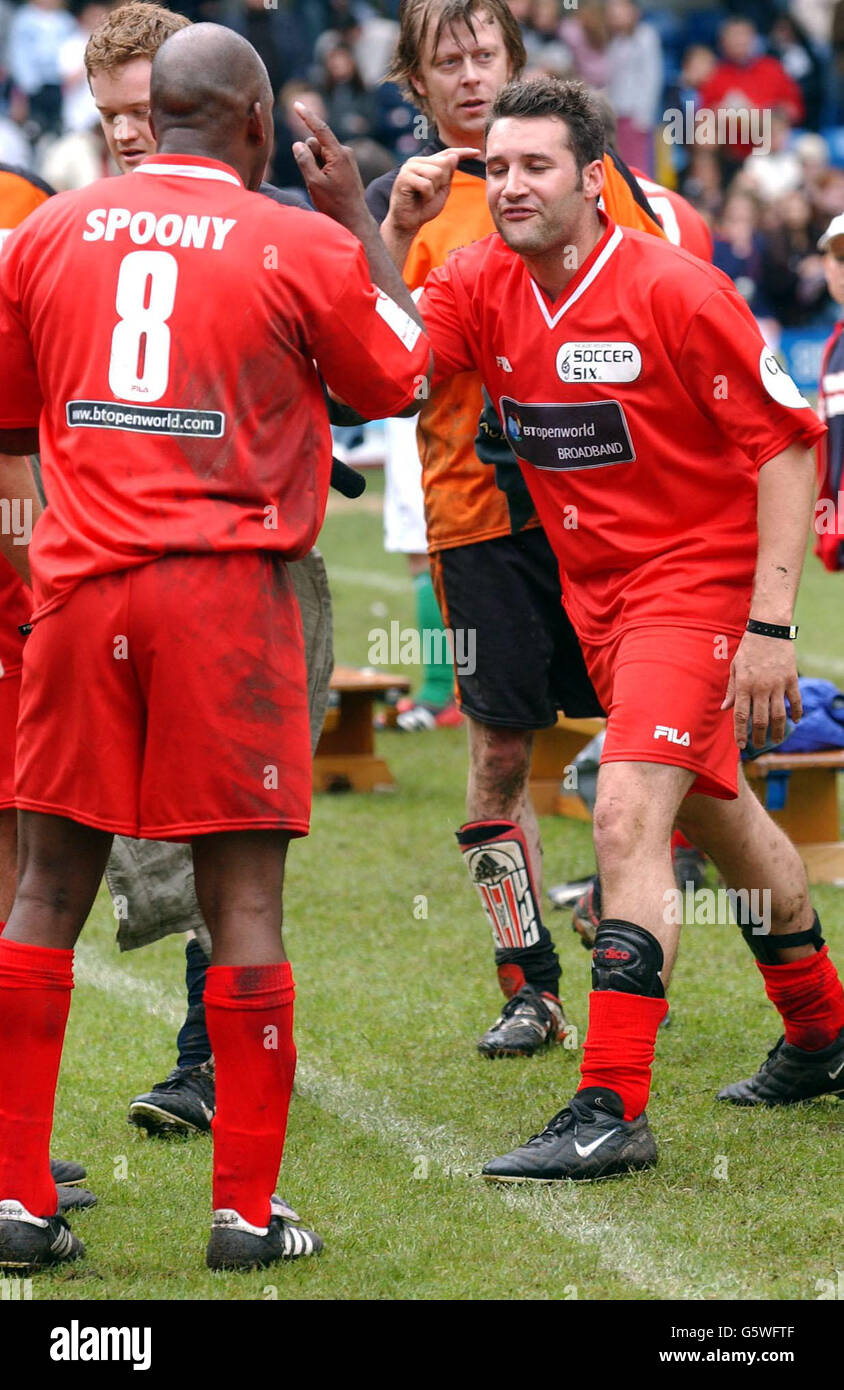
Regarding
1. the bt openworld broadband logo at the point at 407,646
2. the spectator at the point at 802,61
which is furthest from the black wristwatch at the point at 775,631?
the spectator at the point at 802,61

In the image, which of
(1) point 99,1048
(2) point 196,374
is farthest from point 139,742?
(1) point 99,1048

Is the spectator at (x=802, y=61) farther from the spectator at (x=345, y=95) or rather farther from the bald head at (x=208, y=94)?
the bald head at (x=208, y=94)

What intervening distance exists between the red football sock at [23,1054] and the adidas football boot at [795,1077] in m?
1.82

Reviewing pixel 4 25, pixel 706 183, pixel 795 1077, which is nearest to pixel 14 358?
pixel 795 1077

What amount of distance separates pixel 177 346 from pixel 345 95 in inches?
648

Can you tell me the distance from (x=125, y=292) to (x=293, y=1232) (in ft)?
5.64

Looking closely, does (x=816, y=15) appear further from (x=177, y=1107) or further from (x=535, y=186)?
(x=177, y=1107)

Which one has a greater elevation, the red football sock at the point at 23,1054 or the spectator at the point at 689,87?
the spectator at the point at 689,87

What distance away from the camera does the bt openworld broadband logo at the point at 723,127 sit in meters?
20.3

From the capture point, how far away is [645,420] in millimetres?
4219
